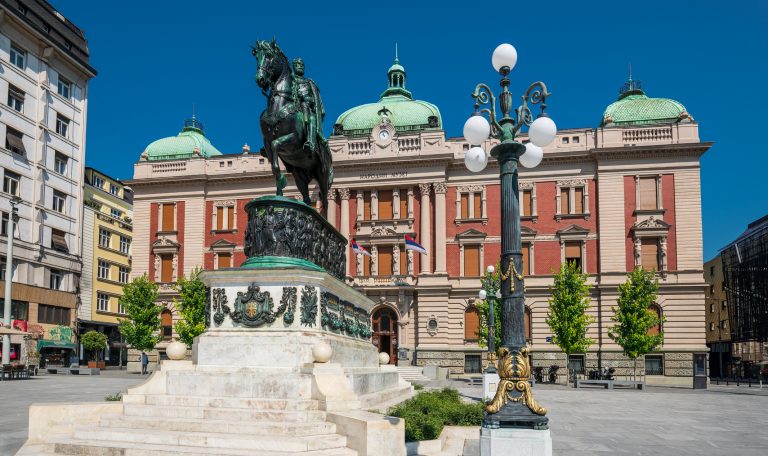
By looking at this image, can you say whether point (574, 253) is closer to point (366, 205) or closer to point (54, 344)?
point (366, 205)

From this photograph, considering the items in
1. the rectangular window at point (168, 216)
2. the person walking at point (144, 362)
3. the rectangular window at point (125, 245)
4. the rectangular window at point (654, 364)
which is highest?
the rectangular window at point (168, 216)

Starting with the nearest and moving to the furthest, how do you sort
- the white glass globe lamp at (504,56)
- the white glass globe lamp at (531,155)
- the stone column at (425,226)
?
1. the white glass globe lamp at (504,56)
2. the white glass globe lamp at (531,155)
3. the stone column at (425,226)

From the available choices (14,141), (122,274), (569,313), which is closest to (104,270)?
(122,274)

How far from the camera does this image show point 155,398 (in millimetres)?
12156

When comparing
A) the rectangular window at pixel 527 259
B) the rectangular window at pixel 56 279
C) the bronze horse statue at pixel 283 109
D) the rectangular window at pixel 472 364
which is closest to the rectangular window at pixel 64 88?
the rectangular window at pixel 56 279

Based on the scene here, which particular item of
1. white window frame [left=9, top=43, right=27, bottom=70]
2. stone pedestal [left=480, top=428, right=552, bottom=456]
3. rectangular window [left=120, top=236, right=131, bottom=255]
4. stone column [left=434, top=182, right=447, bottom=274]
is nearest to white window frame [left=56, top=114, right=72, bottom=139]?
white window frame [left=9, top=43, right=27, bottom=70]

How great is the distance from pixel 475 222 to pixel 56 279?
32.4m

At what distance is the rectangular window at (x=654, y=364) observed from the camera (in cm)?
4472

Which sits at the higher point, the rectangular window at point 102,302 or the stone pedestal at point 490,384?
the rectangular window at point 102,302

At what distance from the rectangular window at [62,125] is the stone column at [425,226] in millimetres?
28689

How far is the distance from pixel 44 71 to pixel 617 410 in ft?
154

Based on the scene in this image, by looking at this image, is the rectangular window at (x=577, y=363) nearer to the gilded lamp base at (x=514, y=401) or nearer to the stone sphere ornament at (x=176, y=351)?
the stone sphere ornament at (x=176, y=351)

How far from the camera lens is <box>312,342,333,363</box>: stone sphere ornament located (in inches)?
488

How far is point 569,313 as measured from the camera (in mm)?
41875
